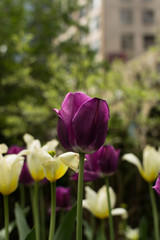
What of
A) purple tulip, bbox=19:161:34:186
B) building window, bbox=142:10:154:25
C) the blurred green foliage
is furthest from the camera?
building window, bbox=142:10:154:25

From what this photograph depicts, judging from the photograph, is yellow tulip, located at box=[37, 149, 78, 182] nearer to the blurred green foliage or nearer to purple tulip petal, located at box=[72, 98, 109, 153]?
purple tulip petal, located at box=[72, 98, 109, 153]

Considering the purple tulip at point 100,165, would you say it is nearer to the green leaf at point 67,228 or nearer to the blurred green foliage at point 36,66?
the green leaf at point 67,228

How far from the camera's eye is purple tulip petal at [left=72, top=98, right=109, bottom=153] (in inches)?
25.0

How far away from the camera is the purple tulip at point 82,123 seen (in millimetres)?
637

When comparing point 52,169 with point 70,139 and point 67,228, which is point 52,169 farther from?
point 67,228

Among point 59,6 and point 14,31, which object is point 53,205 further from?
point 59,6

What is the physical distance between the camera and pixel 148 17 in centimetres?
2998

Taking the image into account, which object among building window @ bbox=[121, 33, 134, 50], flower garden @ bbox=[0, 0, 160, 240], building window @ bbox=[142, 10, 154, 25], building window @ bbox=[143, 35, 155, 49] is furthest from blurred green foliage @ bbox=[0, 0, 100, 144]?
building window @ bbox=[142, 10, 154, 25]

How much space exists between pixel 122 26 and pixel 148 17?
141 inches

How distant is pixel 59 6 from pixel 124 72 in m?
2.29

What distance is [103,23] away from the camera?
27969 millimetres

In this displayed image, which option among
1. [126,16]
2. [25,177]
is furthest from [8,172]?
[126,16]

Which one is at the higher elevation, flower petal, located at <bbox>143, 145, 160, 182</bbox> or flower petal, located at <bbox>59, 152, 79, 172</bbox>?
flower petal, located at <bbox>59, 152, 79, 172</bbox>

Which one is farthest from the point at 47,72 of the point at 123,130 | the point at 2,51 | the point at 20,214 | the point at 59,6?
the point at 20,214
